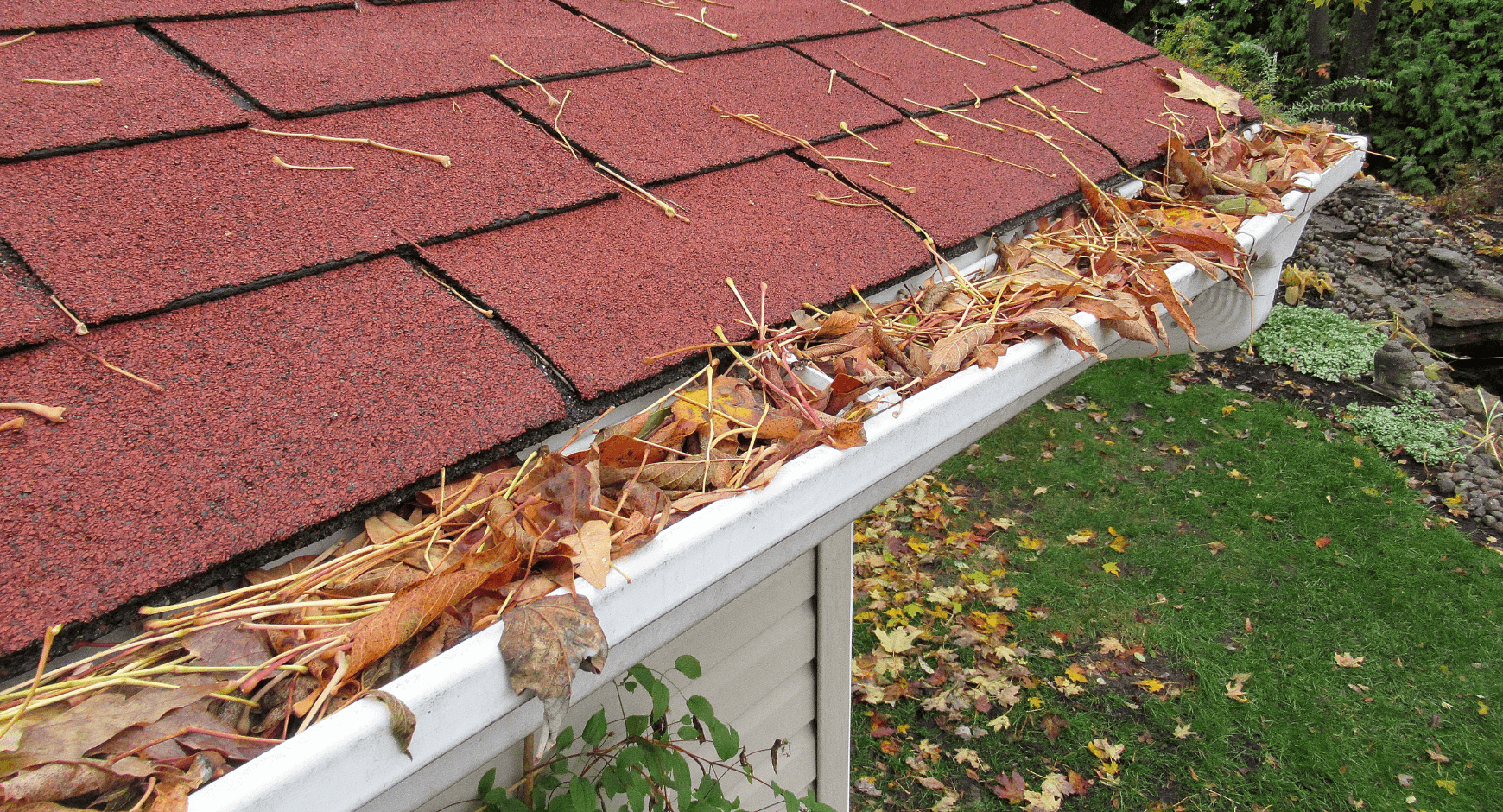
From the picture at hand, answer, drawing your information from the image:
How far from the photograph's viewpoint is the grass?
391 cm

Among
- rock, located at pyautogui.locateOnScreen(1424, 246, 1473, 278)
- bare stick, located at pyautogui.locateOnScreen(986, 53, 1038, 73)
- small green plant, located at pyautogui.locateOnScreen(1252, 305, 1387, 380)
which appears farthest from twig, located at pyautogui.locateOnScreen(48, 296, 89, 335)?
rock, located at pyautogui.locateOnScreen(1424, 246, 1473, 278)

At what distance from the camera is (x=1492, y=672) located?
A: 431cm

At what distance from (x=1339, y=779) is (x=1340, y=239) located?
5.49 meters

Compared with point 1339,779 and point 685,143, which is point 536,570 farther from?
point 1339,779

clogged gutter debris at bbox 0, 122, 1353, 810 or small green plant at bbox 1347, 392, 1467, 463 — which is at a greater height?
clogged gutter debris at bbox 0, 122, 1353, 810

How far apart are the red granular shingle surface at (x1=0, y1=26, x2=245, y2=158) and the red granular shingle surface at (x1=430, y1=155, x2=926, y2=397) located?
447 mm

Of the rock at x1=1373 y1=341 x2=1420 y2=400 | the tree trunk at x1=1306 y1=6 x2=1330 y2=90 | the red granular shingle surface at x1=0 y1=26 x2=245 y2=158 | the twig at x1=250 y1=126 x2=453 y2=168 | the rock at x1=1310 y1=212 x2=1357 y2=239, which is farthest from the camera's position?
the tree trunk at x1=1306 y1=6 x2=1330 y2=90

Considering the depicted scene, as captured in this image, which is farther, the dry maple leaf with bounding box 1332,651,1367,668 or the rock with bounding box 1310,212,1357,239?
the rock with bounding box 1310,212,1357,239

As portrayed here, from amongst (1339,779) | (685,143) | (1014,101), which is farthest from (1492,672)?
(685,143)

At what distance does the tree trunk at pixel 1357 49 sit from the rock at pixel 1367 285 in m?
2.18

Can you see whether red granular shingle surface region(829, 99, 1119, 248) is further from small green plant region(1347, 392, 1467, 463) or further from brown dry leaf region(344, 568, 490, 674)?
small green plant region(1347, 392, 1467, 463)

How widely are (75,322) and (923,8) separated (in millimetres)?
2298

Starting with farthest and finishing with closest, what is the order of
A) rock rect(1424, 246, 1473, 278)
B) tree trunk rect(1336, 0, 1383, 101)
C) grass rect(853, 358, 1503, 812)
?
tree trunk rect(1336, 0, 1383, 101) → rock rect(1424, 246, 1473, 278) → grass rect(853, 358, 1503, 812)

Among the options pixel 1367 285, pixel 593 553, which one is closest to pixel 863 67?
pixel 593 553
